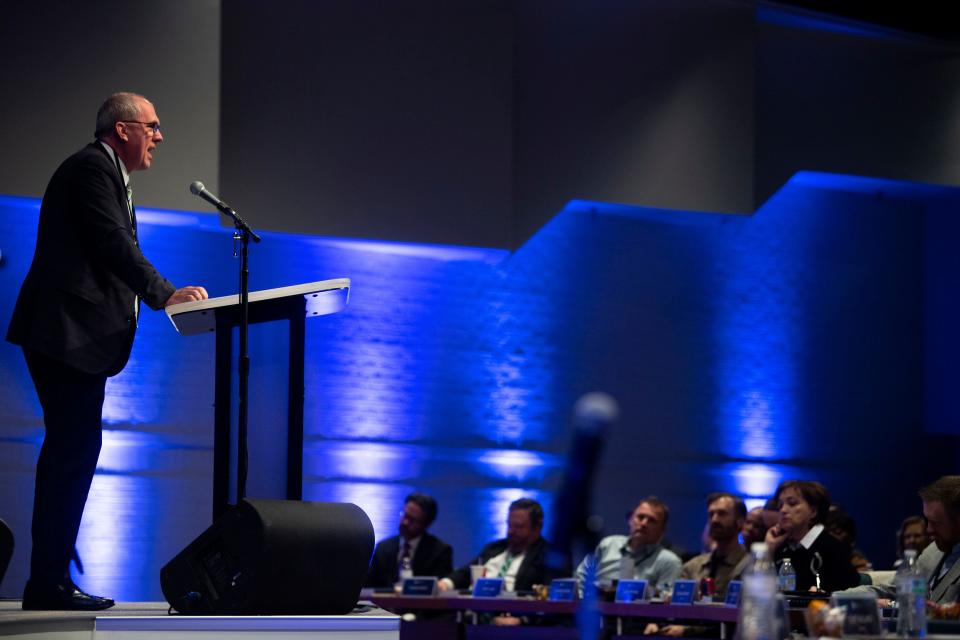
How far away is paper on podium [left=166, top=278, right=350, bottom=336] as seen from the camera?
3.01m

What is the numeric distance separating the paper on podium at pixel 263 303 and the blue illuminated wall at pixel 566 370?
3.27m

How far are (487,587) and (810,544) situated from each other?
1.46 m

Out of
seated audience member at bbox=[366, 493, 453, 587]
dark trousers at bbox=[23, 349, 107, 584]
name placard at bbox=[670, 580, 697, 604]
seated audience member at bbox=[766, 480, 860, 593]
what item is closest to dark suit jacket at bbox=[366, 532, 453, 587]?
seated audience member at bbox=[366, 493, 453, 587]

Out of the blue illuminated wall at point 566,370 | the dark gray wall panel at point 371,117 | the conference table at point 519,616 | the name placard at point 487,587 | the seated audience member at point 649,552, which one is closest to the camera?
the conference table at point 519,616

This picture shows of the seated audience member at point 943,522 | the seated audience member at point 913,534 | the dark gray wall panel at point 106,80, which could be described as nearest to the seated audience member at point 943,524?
the seated audience member at point 943,522

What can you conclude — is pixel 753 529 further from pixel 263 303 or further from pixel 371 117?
pixel 263 303

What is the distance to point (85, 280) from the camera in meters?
2.98

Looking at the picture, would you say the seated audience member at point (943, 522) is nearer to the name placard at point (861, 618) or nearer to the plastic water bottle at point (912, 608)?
the plastic water bottle at point (912, 608)

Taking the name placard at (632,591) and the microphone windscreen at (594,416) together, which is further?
the name placard at (632,591)

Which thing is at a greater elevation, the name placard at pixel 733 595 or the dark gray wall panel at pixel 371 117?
the dark gray wall panel at pixel 371 117

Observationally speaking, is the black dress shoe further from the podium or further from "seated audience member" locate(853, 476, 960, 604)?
"seated audience member" locate(853, 476, 960, 604)

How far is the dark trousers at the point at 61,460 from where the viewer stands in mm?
2885

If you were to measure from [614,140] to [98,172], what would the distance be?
15.3 ft

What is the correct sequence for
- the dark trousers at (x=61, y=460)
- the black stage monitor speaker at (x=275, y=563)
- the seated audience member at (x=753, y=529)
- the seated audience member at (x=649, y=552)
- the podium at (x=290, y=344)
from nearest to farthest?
the black stage monitor speaker at (x=275, y=563)
the dark trousers at (x=61, y=460)
the podium at (x=290, y=344)
the seated audience member at (x=649, y=552)
the seated audience member at (x=753, y=529)
